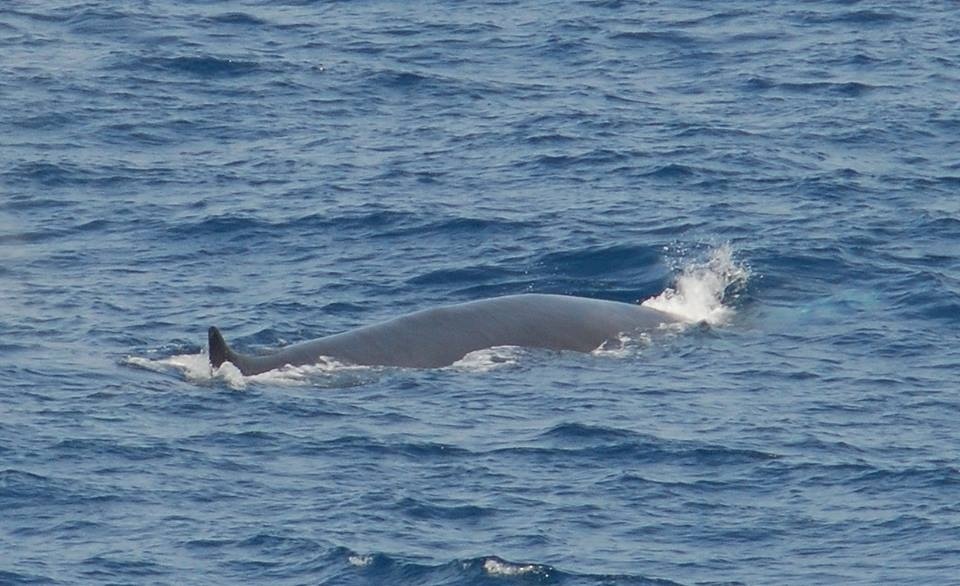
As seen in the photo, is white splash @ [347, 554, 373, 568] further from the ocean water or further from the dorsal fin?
the dorsal fin

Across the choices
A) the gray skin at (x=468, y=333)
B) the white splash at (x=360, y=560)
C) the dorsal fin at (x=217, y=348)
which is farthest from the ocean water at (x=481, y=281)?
the gray skin at (x=468, y=333)

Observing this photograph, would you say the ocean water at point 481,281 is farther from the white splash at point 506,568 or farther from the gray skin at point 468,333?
the gray skin at point 468,333

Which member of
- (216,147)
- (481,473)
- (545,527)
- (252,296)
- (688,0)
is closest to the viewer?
(545,527)

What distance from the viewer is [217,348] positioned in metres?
32.8

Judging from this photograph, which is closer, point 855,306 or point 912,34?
point 855,306

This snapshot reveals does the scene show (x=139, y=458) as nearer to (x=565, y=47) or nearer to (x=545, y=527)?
(x=545, y=527)

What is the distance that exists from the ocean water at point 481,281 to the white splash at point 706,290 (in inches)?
5.4

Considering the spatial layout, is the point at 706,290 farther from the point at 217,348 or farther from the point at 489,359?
the point at 217,348

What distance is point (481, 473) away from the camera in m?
29.4

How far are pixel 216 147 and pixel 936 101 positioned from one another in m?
16.8

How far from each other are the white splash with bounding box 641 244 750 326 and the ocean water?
0.14m

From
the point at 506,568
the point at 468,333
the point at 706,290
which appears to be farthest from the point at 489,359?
the point at 506,568

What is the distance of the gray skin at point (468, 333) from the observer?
34.1m

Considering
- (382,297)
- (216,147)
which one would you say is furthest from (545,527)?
(216,147)
